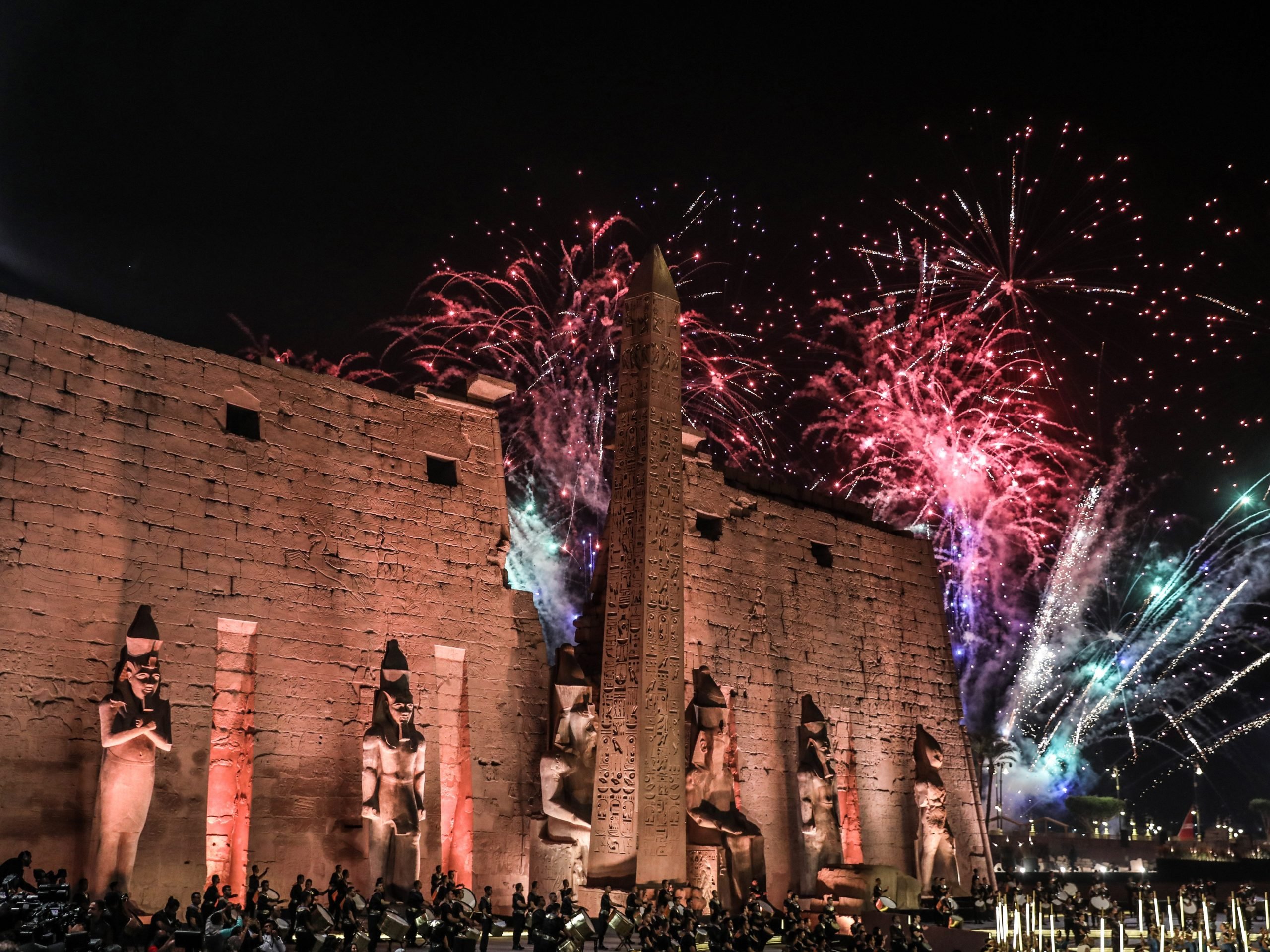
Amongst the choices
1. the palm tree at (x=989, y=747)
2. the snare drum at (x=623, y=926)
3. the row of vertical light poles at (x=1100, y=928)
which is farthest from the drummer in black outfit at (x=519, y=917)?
the palm tree at (x=989, y=747)

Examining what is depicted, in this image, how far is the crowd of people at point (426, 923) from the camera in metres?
7.12

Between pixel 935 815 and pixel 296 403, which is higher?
pixel 296 403

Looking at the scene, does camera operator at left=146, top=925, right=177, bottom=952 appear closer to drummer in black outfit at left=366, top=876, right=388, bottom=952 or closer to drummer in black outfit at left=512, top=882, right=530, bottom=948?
drummer in black outfit at left=366, top=876, right=388, bottom=952

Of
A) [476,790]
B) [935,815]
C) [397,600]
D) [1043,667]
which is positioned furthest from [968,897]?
[1043,667]

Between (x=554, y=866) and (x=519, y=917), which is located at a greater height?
(x=554, y=866)

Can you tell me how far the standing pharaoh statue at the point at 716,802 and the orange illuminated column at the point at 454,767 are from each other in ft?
7.60

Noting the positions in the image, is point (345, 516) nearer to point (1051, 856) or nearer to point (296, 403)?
point (296, 403)

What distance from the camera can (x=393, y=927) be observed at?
8742mm

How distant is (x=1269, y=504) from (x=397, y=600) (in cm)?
1547

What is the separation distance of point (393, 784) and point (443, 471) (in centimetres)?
385

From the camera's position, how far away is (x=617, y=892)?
1006cm

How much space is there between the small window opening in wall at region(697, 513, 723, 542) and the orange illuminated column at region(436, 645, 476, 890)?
434 cm

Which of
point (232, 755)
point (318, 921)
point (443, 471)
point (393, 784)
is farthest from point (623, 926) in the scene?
point (443, 471)

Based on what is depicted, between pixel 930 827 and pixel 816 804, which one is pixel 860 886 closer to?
pixel 816 804
